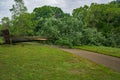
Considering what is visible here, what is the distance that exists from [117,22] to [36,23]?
12.5 metres

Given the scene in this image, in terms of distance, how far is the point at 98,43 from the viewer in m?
20.6

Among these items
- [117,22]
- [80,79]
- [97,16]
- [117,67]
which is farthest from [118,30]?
[80,79]

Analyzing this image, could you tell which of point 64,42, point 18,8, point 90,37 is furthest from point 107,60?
point 18,8

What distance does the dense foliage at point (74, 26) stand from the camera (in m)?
19.7

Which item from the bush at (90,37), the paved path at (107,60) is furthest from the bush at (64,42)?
the paved path at (107,60)

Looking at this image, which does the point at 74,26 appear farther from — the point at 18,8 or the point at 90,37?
the point at 18,8

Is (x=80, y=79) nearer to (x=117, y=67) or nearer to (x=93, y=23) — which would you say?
(x=117, y=67)

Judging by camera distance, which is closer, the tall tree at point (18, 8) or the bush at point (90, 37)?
the bush at point (90, 37)

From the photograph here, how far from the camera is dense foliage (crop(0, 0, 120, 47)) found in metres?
19.7

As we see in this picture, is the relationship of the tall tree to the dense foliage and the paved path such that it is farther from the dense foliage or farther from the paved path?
the paved path

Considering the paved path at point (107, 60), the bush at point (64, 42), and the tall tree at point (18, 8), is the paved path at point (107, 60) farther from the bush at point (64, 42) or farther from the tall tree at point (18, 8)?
the tall tree at point (18, 8)

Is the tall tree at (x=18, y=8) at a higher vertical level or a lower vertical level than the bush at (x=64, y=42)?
higher

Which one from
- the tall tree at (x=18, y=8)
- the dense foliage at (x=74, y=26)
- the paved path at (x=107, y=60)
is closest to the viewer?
the paved path at (x=107, y=60)

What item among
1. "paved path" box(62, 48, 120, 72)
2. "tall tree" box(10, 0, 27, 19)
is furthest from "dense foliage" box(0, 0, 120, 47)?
"paved path" box(62, 48, 120, 72)
